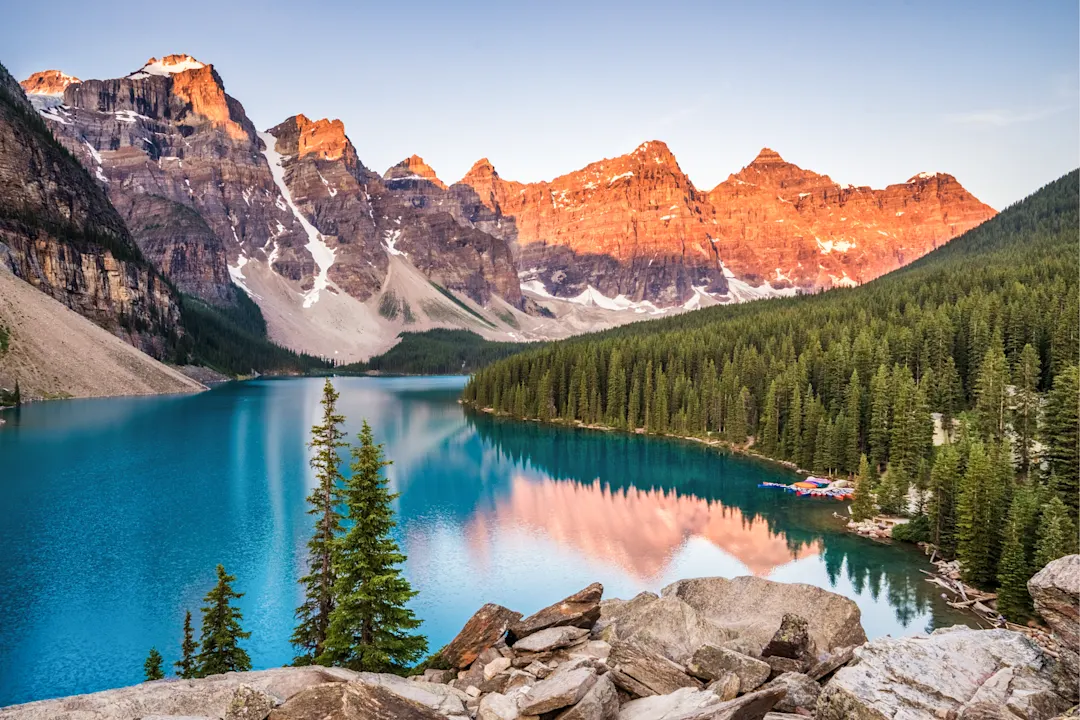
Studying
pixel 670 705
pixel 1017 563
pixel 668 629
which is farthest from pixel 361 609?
pixel 1017 563

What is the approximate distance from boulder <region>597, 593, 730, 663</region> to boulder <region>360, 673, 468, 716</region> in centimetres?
405

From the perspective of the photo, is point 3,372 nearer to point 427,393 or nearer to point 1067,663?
point 427,393

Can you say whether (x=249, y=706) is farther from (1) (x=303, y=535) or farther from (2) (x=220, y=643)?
(1) (x=303, y=535)

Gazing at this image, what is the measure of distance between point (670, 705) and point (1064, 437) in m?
44.6

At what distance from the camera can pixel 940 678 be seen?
9859mm

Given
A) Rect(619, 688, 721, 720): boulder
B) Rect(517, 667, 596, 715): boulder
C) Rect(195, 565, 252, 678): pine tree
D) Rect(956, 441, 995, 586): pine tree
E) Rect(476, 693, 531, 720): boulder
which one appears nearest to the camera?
Rect(619, 688, 721, 720): boulder

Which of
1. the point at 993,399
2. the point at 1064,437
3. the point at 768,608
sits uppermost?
the point at 993,399

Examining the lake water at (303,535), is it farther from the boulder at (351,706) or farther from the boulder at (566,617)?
the boulder at (351,706)

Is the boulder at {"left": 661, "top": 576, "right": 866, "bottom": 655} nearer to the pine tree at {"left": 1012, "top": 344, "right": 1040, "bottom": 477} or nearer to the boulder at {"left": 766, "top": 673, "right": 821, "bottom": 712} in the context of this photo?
the boulder at {"left": 766, "top": 673, "right": 821, "bottom": 712}

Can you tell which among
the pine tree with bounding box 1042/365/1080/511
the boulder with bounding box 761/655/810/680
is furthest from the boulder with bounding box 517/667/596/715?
the pine tree with bounding box 1042/365/1080/511

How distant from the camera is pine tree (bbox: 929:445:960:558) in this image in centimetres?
4166

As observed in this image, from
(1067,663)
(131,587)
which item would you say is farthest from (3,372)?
(1067,663)

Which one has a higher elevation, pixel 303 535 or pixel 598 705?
pixel 598 705

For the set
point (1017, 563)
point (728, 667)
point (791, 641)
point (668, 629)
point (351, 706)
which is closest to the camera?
point (351, 706)
